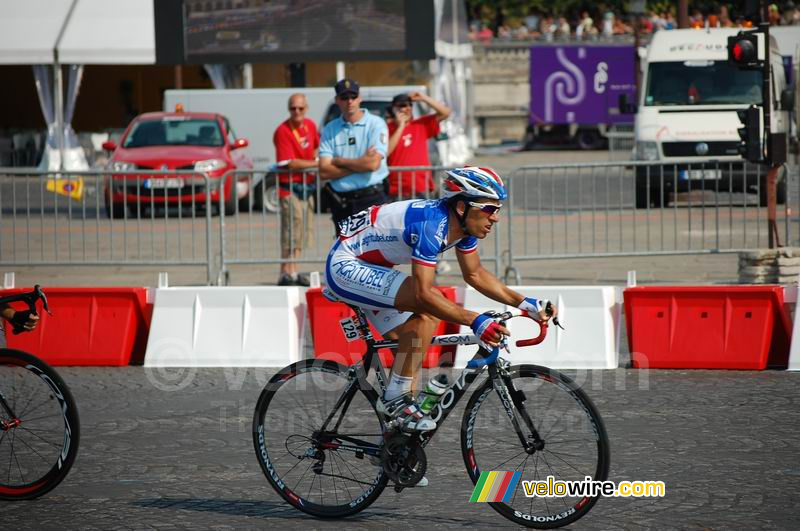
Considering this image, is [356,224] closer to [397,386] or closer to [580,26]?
[397,386]

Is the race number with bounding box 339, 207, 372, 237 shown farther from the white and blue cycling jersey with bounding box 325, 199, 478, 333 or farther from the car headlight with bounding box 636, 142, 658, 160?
the car headlight with bounding box 636, 142, 658, 160

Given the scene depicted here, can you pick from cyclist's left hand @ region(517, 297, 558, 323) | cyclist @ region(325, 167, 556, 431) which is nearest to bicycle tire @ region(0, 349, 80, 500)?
cyclist @ region(325, 167, 556, 431)

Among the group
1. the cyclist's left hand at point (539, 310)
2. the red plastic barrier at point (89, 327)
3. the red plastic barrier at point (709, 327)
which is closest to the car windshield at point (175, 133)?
the red plastic barrier at point (89, 327)

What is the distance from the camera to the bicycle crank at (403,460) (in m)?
5.95

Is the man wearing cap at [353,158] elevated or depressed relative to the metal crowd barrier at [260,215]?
elevated

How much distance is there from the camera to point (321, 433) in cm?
625

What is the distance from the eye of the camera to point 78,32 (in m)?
31.0

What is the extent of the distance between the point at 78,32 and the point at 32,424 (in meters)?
25.9

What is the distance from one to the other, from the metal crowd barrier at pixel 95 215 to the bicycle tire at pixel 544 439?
24.9ft

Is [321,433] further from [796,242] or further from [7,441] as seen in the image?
[796,242]

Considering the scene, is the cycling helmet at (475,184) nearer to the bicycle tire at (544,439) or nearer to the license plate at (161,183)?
the bicycle tire at (544,439)

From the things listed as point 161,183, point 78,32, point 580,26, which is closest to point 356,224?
point 161,183

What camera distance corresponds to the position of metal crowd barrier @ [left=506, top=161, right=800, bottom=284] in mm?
13500

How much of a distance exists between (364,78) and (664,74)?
16.0 meters
